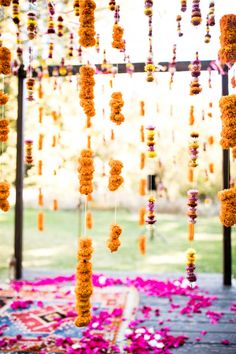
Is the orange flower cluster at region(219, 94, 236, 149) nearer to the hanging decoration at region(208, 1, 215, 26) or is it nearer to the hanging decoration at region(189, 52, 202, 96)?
the hanging decoration at region(189, 52, 202, 96)

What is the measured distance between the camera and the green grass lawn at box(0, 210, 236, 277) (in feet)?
28.3

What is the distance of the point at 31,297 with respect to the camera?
505cm

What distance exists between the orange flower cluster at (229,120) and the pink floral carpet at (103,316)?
57.1 inches

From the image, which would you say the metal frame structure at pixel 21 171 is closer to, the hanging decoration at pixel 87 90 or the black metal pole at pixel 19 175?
the black metal pole at pixel 19 175

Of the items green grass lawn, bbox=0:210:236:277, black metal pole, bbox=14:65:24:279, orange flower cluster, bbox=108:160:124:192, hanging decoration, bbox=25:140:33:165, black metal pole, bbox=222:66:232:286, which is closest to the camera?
orange flower cluster, bbox=108:160:124:192

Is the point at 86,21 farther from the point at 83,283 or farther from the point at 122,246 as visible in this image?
the point at 122,246

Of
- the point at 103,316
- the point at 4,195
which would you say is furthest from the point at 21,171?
the point at 4,195

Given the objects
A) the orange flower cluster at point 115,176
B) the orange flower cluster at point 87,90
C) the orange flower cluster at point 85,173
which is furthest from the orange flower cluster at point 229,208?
the orange flower cluster at point 87,90

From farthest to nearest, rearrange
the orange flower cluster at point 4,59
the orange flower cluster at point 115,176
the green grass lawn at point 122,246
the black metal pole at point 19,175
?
the green grass lawn at point 122,246
the black metal pole at point 19,175
the orange flower cluster at point 115,176
the orange flower cluster at point 4,59

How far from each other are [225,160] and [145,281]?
6.04 feet

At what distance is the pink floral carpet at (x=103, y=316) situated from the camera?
3.63 metres

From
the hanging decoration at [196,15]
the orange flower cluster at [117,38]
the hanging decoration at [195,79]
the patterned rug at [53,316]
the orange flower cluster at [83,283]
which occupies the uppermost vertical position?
the hanging decoration at [196,15]

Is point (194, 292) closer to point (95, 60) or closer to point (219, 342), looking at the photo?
point (219, 342)

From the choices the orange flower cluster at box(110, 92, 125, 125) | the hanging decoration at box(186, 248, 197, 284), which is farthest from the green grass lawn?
the orange flower cluster at box(110, 92, 125, 125)
